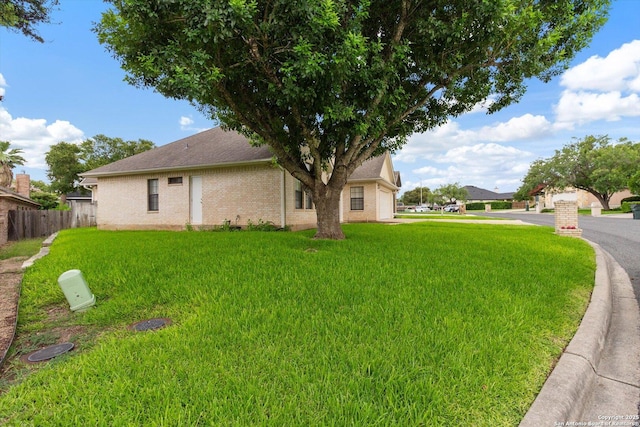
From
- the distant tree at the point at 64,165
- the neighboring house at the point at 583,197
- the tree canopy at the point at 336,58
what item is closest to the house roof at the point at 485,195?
the neighboring house at the point at 583,197

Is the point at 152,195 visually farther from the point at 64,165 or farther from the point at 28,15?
the point at 64,165

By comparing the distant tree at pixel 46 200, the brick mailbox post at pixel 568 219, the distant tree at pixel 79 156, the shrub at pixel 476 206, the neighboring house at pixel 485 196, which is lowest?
the brick mailbox post at pixel 568 219

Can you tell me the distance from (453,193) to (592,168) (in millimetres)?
35106

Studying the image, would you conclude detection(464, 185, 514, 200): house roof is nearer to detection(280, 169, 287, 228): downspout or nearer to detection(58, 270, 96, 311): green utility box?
detection(280, 169, 287, 228): downspout

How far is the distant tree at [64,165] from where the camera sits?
37469 mm

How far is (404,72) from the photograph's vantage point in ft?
25.3

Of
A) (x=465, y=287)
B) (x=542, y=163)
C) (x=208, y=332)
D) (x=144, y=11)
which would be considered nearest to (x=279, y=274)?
(x=208, y=332)

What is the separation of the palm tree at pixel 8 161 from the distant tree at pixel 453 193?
231ft

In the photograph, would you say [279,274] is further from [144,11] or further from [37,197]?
[37,197]

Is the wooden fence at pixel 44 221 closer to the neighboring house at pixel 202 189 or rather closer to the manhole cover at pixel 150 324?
the neighboring house at pixel 202 189

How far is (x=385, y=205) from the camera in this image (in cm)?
2197

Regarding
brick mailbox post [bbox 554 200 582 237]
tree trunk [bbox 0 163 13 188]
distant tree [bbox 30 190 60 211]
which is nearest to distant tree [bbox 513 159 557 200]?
brick mailbox post [bbox 554 200 582 237]

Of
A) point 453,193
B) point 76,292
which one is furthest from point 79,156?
point 453,193

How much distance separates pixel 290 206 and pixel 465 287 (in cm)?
862
